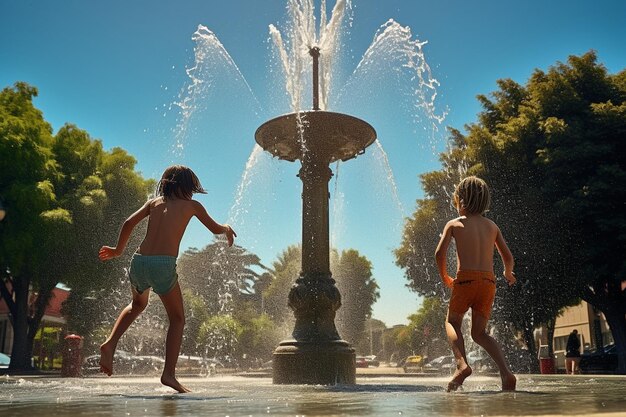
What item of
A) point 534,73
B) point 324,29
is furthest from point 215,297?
point 324,29

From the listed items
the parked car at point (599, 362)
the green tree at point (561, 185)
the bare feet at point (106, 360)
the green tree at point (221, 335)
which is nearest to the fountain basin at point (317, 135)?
the bare feet at point (106, 360)

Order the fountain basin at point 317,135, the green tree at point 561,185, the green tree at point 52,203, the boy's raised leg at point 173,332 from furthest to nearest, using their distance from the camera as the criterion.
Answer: the green tree at point 52,203 → the green tree at point 561,185 → the fountain basin at point 317,135 → the boy's raised leg at point 173,332

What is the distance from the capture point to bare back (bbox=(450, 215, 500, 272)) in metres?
5.09

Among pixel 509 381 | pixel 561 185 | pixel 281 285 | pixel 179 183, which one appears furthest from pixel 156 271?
pixel 281 285

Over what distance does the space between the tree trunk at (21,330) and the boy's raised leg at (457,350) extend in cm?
2292

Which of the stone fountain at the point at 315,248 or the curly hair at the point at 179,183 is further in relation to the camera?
the stone fountain at the point at 315,248

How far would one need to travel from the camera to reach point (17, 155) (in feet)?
70.7

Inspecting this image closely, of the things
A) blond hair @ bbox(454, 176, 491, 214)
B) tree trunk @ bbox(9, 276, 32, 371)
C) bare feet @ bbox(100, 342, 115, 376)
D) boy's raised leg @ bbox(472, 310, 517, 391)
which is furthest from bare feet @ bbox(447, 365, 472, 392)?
tree trunk @ bbox(9, 276, 32, 371)

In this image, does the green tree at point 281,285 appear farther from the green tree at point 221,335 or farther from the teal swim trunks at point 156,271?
the teal swim trunks at point 156,271

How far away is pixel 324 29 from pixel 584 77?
13641mm

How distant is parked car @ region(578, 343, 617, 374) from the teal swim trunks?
822 inches

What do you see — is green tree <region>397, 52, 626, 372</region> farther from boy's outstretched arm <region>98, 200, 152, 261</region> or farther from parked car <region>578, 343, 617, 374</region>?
boy's outstretched arm <region>98, 200, 152, 261</region>

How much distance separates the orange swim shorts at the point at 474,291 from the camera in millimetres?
5059

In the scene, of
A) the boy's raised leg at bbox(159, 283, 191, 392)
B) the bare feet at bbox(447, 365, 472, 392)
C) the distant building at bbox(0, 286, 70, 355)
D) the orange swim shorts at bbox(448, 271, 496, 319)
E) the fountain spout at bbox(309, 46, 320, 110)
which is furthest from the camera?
the distant building at bbox(0, 286, 70, 355)
